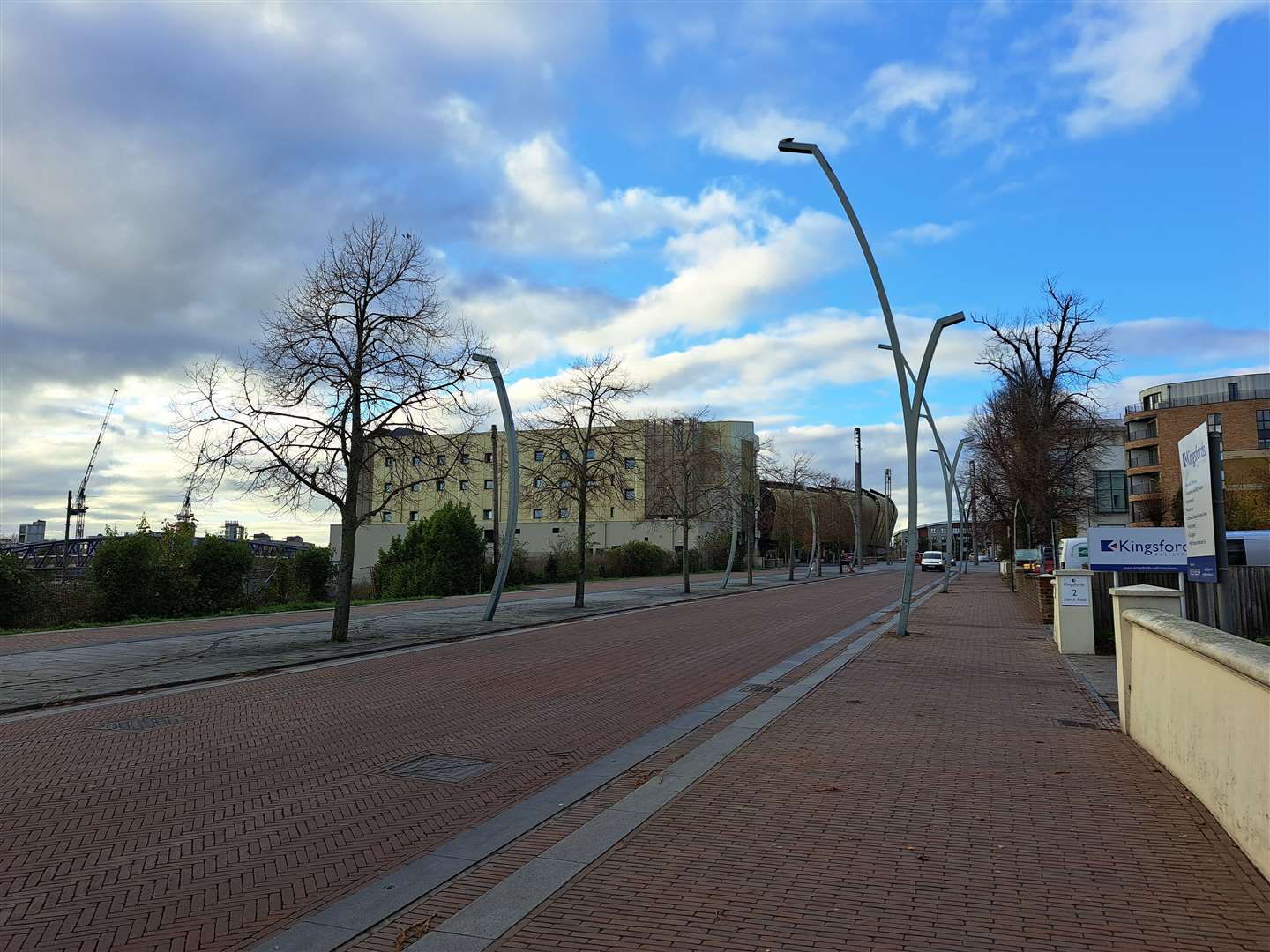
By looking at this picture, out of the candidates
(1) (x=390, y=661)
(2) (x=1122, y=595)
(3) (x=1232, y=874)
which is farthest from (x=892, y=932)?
(1) (x=390, y=661)

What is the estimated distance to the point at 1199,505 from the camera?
795 cm

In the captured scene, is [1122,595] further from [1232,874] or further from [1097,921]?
[1097,921]

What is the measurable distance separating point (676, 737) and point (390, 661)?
721 centimetres

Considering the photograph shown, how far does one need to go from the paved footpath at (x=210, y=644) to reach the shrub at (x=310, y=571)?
404 cm

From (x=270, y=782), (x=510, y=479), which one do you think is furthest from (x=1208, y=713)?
(x=510, y=479)

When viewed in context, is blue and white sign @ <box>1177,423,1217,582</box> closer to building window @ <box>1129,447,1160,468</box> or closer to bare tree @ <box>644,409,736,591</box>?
bare tree @ <box>644,409,736,591</box>

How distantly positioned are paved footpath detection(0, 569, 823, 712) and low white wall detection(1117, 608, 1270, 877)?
36.0 feet

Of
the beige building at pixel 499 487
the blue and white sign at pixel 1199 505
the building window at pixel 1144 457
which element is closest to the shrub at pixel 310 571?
the beige building at pixel 499 487

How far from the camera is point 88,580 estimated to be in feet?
73.5

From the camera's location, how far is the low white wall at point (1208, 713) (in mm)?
4609

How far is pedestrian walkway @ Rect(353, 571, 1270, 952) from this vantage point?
4.03 metres

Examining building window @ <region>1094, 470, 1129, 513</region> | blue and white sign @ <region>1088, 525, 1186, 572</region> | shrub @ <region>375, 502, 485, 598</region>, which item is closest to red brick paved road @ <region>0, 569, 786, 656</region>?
shrub @ <region>375, 502, 485, 598</region>

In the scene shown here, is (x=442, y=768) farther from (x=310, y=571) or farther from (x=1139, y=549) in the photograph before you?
(x=310, y=571)

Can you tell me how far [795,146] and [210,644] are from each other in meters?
13.7
